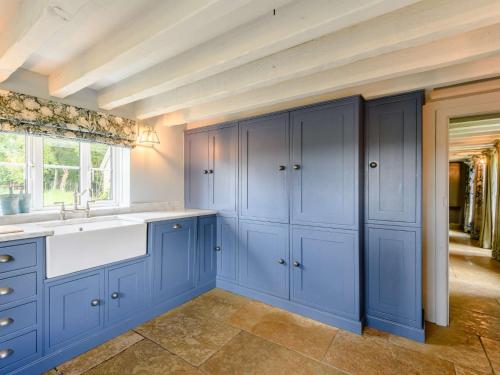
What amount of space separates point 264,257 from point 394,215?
1.38m

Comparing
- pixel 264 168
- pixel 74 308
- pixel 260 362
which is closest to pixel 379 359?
pixel 260 362

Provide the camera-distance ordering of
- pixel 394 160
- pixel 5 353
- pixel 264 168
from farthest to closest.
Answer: pixel 264 168
pixel 394 160
pixel 5 353

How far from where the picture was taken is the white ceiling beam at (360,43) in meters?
1.22

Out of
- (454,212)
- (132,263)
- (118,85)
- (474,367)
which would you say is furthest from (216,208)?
(454,212)

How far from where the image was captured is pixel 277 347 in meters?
2.02

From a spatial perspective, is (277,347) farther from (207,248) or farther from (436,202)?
(436,202)

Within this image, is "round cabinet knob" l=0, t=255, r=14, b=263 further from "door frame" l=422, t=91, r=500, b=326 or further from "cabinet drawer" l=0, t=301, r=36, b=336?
"door frame" l=422, t=91, r=500, b=326

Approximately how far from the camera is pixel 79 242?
189cm

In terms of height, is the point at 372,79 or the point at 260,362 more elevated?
the point at 372,79

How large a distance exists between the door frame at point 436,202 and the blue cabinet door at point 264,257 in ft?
4.37

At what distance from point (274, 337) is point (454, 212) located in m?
9.62

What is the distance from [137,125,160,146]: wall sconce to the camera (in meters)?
2.95

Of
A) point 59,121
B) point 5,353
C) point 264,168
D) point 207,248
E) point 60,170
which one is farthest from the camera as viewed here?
point 207,248

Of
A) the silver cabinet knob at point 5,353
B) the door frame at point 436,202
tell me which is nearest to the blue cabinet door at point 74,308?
the silver cabinet knob at point 5,353
